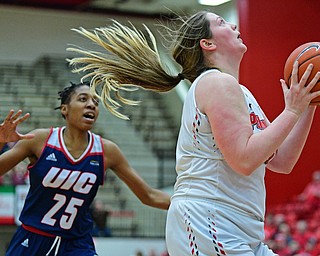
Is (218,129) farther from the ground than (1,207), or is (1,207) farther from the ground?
(218,129)

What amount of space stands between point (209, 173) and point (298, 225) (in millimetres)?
8918

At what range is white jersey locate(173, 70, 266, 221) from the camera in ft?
10.2

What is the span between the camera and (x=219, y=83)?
3.06m

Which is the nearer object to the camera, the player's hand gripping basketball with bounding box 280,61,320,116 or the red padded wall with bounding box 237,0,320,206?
the player's hand gripping basketball with bounding box 280,61,320,116

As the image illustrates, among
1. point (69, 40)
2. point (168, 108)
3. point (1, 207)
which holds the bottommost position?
point (1, 207)

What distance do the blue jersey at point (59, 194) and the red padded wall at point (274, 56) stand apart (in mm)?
9009

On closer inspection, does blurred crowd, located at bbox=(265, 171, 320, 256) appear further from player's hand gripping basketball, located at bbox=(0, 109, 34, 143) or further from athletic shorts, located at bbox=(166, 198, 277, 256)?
athletic shorts, located at bbox=(166, 198, 277, 256)

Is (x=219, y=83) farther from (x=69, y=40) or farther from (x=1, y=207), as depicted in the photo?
(x=69, y=40)

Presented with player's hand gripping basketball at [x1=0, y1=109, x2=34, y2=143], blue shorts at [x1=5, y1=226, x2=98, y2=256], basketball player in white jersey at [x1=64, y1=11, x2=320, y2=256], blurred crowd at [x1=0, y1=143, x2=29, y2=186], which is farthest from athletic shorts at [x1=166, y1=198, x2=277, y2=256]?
blurred crowd at [x1=0, y1=143, x2=29, y2=186]

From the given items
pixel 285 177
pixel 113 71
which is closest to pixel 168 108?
pixel 285 177

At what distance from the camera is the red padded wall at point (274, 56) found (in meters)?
13.9

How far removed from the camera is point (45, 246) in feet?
16.1

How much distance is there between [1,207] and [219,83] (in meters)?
10.2

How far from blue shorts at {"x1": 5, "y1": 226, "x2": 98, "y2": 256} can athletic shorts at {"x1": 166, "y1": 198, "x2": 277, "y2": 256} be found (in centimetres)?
187
